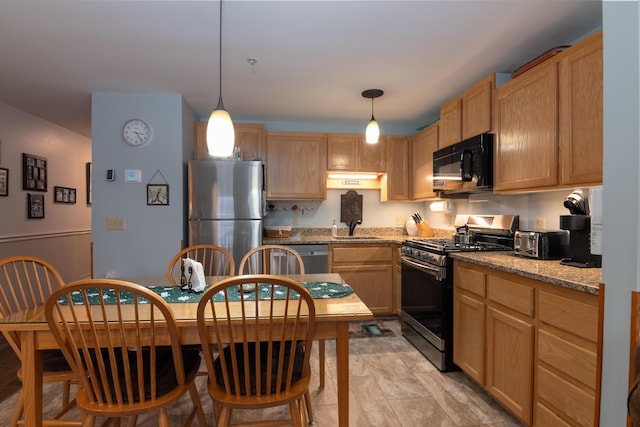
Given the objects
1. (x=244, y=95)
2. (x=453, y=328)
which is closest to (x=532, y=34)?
(x=453, y=328)

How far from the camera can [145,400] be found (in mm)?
1322

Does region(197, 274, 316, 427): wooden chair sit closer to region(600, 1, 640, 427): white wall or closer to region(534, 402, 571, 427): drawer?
region(600, 1, 640, 427): white wall

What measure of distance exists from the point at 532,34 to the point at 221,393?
2.58 m

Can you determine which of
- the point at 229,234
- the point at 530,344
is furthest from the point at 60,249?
the point at 530,344

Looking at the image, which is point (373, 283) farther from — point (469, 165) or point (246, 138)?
point (246, 138)

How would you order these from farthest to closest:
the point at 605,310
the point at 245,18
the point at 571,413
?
1. the point at 245,18
2. the point at 571,413
3. the point at 605,310

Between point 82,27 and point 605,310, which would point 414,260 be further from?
point 82,27

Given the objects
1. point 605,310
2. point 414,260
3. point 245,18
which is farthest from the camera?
point 414,260

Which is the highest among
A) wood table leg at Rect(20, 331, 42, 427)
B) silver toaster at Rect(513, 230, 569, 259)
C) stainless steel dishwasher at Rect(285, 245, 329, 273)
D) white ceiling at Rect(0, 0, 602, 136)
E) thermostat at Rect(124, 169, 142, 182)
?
Result: white ceiling at Rect(0, 0, 602, 136)

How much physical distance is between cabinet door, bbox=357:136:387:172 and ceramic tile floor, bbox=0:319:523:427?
2115 millimetres

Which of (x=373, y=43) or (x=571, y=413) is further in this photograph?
(x=373, y=43)

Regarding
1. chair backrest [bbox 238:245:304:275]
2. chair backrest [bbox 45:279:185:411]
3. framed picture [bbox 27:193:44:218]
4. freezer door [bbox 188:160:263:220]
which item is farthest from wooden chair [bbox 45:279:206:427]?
framed picture [bbox 27:193:44:218]

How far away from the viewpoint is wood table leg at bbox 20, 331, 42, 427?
1329mm

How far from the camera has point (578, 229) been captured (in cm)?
188
